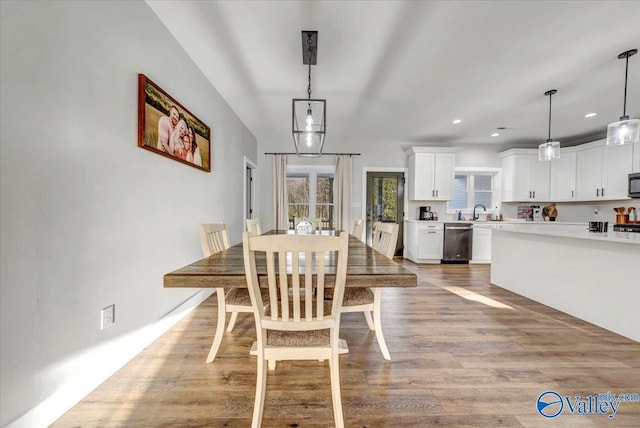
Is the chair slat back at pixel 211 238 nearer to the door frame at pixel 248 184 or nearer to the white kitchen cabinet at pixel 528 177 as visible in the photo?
the door frame at pixel 248 184

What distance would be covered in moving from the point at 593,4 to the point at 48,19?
3.21 meters

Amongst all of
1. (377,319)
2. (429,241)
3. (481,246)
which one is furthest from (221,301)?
(481,246)

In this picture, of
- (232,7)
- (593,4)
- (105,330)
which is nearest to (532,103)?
(593,4)

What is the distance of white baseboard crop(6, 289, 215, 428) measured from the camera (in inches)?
46.7

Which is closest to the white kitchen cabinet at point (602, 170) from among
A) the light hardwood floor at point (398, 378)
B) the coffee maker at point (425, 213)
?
the coffee maker at point (425, 213)

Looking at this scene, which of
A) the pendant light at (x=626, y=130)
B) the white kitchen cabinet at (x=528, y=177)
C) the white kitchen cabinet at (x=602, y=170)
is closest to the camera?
the pendant light at (x=626, y=130)

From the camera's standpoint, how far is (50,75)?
1.21 meters

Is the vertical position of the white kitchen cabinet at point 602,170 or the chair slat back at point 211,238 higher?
the white kitchen cabinet at point 602,170

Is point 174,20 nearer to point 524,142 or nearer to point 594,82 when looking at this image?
point 594,82

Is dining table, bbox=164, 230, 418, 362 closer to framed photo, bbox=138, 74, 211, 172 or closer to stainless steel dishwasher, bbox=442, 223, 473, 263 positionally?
framed photo, bbox=138, 74, 211, 172

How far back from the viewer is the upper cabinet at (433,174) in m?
5.18

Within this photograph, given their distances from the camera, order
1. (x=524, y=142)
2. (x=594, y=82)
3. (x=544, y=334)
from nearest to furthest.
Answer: (x=544, y=334) < (x=594, y=82) < (x=524, y=142)

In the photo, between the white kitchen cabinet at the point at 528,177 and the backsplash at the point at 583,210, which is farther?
the white kitchen cabinet at the point at 528,177

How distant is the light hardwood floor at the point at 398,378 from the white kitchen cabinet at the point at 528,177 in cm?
346
